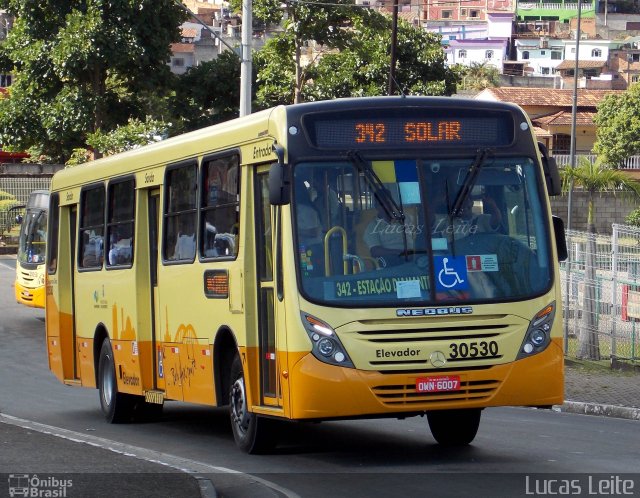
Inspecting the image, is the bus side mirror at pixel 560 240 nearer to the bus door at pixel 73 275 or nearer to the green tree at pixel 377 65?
the bus door at pixel 73 275

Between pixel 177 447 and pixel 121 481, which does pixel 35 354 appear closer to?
pixel 177 447

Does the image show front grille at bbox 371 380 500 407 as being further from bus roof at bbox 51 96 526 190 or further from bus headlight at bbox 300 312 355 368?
bus roof at bbox 51 96 526 190

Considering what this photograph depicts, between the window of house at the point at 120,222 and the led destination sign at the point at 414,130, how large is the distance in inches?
166

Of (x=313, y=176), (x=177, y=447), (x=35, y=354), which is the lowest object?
(x=35, y=354)

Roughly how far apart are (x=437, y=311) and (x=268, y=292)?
4.80 feet

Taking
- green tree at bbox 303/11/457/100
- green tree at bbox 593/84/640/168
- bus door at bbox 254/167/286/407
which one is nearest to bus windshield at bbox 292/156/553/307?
bus door at bbox 254/167/286/407

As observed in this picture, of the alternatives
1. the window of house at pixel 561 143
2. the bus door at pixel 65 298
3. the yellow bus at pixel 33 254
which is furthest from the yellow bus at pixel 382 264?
the window of house at pixel 561 143

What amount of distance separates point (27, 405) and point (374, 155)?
9.75 metres

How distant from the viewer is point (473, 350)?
35.1 ft

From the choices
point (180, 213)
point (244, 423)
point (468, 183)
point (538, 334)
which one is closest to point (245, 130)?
point (180, 213)

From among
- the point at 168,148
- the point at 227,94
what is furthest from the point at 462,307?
the point at 227,94

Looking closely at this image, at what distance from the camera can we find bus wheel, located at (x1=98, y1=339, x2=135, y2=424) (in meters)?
15.9

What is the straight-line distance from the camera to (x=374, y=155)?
10898mm

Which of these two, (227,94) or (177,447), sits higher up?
(227,94)
